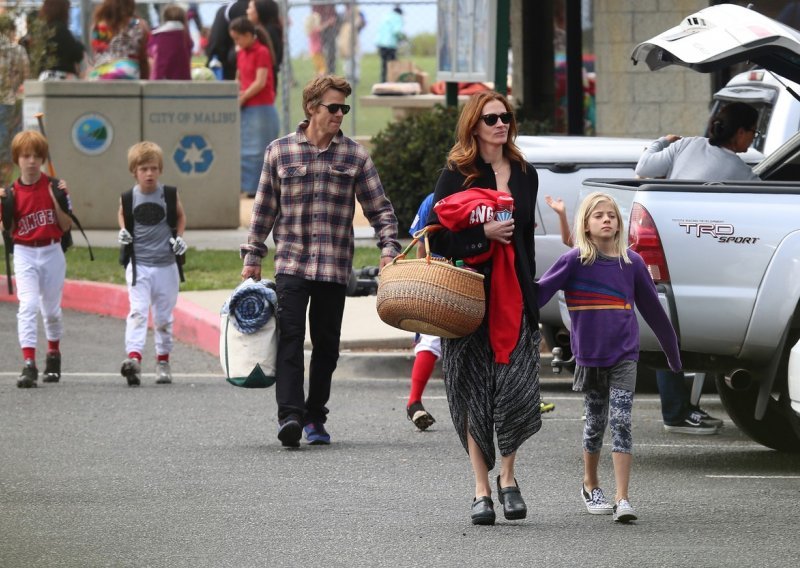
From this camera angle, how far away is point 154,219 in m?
11.0

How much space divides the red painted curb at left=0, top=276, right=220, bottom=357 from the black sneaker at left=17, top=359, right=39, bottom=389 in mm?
1897

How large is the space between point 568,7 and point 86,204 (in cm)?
563

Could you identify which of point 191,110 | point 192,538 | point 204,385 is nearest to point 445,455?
point 192,538

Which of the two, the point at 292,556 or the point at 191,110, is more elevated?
the point at 191,110

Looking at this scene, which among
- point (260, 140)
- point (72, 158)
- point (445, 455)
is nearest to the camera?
point (445, 455)

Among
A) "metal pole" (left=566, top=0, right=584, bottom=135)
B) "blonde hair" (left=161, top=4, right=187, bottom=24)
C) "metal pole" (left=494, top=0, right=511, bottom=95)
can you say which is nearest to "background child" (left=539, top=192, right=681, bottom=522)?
"metal pole" (left=494, top=0, right=511, bottom=95)

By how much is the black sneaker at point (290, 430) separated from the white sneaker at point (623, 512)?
7.30 ft

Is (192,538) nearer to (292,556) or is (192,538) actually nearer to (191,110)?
(292,556)

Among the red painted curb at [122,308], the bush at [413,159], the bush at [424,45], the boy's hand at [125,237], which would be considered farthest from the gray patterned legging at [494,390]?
the bush at [424,45]

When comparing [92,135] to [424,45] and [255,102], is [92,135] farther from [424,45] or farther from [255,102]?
[424,45]

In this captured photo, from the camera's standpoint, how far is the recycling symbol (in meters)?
18.2

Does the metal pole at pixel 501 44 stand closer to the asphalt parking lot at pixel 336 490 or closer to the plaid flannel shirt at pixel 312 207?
the asphalt parking lot at pixel 336 490

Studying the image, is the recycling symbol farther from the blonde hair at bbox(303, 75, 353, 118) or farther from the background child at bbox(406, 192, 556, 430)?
the blonde hair at bbox(303, 75, 353, 118)

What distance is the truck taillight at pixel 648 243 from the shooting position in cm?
782
